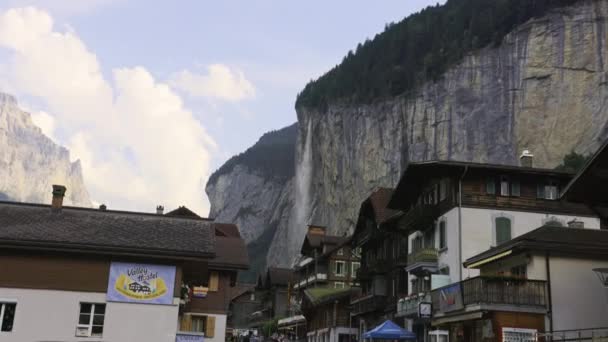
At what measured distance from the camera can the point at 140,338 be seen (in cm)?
2452

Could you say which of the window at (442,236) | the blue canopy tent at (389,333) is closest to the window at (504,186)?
the window at (442,236)

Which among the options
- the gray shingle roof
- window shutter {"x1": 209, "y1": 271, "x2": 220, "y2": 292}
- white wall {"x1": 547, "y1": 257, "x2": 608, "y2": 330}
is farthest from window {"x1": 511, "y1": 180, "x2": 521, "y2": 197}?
window shutter {"x1": 209, "y1": 271, "x2": 220, "y2": 292}

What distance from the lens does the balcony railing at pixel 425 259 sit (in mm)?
38031

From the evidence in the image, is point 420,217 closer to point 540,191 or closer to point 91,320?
point 540,191

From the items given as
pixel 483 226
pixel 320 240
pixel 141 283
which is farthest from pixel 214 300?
pixel 320 240

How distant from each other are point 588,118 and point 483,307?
4608cm

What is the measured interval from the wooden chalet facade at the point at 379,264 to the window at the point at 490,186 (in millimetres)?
8861

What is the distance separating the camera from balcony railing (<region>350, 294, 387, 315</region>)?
46.0 m

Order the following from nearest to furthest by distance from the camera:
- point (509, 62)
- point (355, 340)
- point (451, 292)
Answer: point (451, 292) → point (355, 340) → point (509, 62)

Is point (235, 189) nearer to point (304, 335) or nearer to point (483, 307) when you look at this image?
point (304, 335)

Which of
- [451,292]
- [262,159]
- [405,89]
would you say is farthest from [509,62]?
[262,159]

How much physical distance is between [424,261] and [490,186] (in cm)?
540

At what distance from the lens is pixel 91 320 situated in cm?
2453

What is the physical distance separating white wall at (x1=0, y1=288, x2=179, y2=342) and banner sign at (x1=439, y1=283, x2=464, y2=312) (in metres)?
11.6
